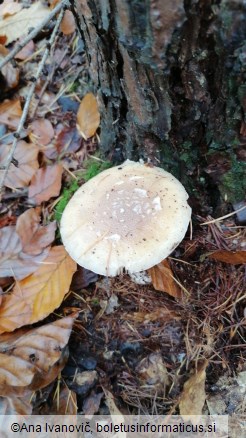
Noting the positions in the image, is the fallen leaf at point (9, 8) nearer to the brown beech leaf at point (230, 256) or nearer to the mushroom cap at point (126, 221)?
the mushroom cap at point (126, 221)

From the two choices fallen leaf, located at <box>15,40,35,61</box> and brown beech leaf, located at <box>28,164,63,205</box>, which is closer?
brown beech leaf, located at <box>28,164,63,205</box>

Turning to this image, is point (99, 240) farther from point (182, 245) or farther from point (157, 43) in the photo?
point (157, 43)

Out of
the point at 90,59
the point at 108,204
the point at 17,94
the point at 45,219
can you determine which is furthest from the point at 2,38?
the point at 108,204

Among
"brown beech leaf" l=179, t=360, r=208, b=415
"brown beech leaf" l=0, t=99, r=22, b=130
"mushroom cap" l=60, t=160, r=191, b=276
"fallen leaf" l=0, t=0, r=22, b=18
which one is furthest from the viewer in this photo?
"fallen leaf" l=0, t=0, r=22, b=18

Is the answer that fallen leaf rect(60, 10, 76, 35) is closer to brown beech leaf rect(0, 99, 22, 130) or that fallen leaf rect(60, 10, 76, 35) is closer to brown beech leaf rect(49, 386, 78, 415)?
brown beech leaf rect(0, 99, 22, 130)

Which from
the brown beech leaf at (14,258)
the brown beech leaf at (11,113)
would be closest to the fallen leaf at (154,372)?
the brown beech leaf at (14,258)

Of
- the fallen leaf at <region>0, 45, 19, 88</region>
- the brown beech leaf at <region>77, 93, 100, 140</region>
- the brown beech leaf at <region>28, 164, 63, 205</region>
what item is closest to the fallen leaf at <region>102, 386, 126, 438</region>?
the brown beech leaf at <region>28, 164, 63, 205</region>

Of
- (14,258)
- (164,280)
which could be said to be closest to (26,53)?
(14,258)

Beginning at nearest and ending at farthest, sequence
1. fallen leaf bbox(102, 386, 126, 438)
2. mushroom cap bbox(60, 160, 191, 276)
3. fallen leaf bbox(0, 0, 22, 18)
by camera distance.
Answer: mushroom cap bbox(60, 160, 191, 276) < fallen leaf bbox(102, 386, 126, 438) < fallen leaf bbox(0, 0, 22, 18)
